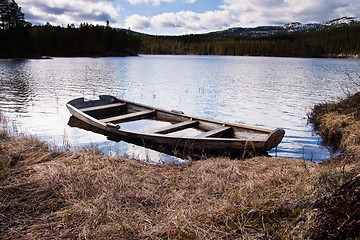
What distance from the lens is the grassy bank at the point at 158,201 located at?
8.58 feet

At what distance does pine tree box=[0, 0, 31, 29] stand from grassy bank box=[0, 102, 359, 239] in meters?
70.0

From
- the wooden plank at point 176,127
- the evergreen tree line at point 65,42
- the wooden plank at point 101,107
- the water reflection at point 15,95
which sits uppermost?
the evergreen tree line at point 65,42

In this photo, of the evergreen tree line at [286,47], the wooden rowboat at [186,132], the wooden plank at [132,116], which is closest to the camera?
the wooden rowboat at [186,132]

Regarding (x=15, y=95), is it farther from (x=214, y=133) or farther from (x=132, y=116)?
(x=214, y=133)

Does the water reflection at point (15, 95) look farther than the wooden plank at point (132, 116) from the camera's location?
Yes

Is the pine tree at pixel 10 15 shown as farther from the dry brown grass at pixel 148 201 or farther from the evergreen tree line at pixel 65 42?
the dry brown grass at pixel 148 201

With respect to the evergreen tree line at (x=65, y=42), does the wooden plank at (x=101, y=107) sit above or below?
below

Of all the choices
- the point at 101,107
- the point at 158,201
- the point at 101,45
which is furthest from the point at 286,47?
the point at 158,201

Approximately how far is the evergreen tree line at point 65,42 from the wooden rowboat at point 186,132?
57123 millimetres

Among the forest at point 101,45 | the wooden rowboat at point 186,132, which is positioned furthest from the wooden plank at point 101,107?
the forest at point 101,45

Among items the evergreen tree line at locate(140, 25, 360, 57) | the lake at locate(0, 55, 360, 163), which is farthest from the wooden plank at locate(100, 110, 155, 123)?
the evergreen tree line at locate(140, 25, 360, 57)

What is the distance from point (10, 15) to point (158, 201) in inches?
2911

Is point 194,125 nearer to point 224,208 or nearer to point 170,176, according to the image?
point 170,176

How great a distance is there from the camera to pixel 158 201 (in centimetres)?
344
